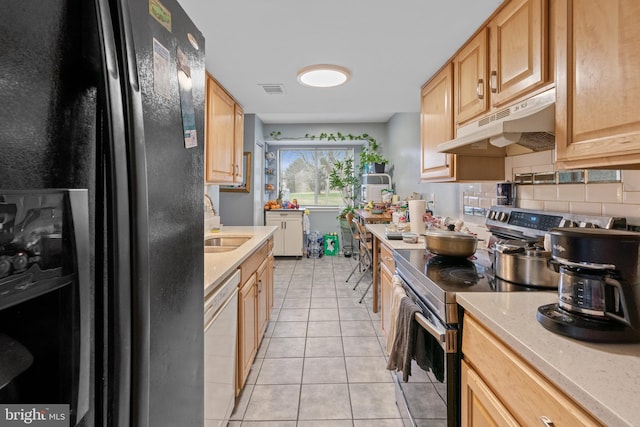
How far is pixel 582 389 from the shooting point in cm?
60

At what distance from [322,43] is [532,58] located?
111 centimetres

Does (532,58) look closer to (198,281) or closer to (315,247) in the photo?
(198,281)

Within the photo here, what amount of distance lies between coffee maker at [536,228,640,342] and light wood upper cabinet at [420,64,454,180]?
4.51ft

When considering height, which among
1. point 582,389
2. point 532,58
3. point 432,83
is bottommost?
point 582,389

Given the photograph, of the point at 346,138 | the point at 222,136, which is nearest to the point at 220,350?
the point at 222,136

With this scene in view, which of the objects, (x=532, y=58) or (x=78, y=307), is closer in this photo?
(x=78, y=307)

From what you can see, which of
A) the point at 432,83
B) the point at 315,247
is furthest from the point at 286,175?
the point at 432,83

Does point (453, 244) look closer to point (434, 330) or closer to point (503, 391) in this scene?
point (434, 330)

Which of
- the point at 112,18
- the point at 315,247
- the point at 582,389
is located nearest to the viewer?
the point at 112,18

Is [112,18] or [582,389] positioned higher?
[112,18]

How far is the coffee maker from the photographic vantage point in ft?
2.47

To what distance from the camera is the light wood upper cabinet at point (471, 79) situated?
1.73 m

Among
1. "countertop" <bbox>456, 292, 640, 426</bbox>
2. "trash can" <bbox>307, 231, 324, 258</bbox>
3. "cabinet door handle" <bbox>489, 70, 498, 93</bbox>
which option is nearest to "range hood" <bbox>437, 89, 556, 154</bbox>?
"cabinet door handle" <bbox>489, 70, 498, 93</bbox>

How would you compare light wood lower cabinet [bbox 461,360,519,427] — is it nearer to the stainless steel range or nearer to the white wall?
the stainless steel range
